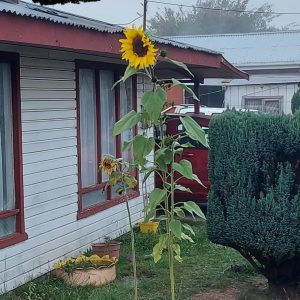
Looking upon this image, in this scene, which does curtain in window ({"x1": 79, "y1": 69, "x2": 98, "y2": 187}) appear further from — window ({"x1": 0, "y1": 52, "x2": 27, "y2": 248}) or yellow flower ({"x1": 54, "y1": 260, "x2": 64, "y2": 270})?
window ({"x1": 0, "y1": 52, "x2": 27, "y2": 248})

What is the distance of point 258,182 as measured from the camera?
5551mm

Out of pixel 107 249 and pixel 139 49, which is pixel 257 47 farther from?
pixel 139 49

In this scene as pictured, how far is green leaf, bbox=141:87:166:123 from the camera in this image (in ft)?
12.1

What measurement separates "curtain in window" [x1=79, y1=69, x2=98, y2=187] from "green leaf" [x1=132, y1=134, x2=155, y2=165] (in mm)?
4241

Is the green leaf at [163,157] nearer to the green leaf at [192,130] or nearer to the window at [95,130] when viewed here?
the green leaf at [192,130]

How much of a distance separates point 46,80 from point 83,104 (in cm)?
106

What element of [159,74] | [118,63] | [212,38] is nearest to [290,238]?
[118,63]

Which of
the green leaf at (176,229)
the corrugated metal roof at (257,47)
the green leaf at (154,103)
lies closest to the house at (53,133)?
the green leaf at (154,103)

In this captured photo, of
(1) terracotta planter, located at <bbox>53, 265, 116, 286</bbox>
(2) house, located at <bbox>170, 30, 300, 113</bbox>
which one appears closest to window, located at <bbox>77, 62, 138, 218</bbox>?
(1) terracotta planter, located at <bbox>53, 265, 116, 286</bbox>

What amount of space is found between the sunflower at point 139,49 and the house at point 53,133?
178cm

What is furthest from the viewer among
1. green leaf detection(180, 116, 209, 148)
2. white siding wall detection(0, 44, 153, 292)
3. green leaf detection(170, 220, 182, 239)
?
white siding wall detection(0, 44, 153, 292)

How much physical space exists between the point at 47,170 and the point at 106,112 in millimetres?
1887

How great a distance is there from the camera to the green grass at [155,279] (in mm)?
6047

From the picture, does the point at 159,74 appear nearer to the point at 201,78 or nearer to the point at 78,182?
the point at 201,78
